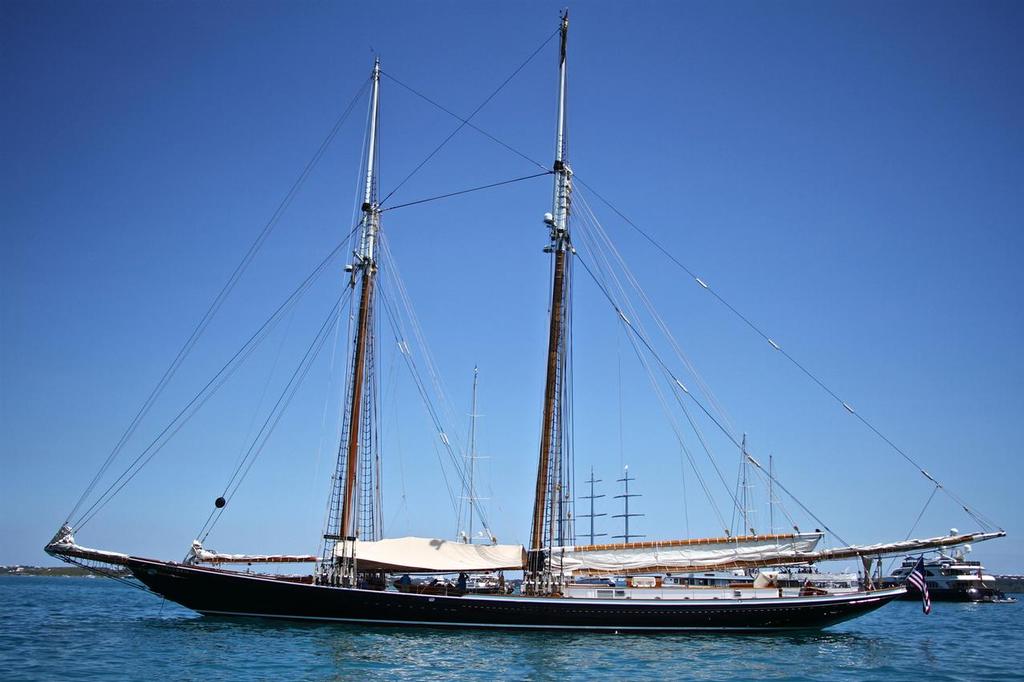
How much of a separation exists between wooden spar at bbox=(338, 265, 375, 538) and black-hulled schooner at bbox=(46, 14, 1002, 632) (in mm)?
551

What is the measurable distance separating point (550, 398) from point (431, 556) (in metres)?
11.2

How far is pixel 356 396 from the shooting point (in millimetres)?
50812

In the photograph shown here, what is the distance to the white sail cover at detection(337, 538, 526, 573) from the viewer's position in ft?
148

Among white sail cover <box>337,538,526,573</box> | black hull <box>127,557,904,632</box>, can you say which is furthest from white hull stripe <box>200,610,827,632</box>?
white sail cover <box>337,538,526,573</box>

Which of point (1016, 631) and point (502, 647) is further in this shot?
point (1016, 631)

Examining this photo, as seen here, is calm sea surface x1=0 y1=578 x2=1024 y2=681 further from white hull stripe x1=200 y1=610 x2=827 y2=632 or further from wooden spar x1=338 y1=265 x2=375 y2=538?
wooden spar x1=338 y1=265 x2=375 y2=538

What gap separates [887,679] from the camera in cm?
3159

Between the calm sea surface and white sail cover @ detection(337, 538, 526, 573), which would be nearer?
the calm sea surface

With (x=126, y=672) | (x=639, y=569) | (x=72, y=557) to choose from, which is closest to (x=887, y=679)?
(x=639, y=569)

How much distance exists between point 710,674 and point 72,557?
121 feet

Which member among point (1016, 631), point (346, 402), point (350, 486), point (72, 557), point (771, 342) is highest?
point (771, 342)

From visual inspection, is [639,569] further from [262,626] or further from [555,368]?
[262,626]

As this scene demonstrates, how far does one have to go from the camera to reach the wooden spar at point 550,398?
45.9 meters

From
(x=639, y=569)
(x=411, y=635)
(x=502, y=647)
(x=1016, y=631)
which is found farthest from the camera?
(x=1016, y=631)
